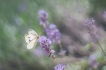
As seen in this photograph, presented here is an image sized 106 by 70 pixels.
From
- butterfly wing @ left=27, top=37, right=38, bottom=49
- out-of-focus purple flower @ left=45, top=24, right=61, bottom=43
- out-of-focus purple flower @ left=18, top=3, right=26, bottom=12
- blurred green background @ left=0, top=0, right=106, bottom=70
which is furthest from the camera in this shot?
out-of-focus purple flower @ left=18, top=3, right=26, bottom=12

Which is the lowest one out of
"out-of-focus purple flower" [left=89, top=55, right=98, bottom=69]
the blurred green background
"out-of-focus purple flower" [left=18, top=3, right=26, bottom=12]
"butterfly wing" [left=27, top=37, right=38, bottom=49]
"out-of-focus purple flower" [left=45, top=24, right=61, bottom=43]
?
"out-of-focus purple flower" [left=89, top=55, right=98, bottom=69]

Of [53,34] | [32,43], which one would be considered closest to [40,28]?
[32,43]

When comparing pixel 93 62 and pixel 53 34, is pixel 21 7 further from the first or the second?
pixel 93 62

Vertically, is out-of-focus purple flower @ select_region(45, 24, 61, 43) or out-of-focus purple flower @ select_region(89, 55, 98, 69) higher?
out-of-focus purple flower @ select_region(45, 24, 61, 43)

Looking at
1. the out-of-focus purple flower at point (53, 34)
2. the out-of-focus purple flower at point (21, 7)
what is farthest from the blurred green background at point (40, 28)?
the out-of-focus purple flower at point (53, 34)

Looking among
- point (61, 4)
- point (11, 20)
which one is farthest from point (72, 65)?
point (11, 20)

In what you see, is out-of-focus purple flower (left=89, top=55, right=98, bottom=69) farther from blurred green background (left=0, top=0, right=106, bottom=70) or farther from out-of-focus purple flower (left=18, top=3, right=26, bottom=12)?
out-of-focus purple flower (left=18, top=3, right=26, bottom=12)

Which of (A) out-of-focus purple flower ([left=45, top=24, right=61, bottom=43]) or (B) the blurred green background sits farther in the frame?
(B) the blurred green background

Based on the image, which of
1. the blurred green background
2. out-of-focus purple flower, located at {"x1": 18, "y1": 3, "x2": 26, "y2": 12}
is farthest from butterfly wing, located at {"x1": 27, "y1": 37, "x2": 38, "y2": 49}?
out-of-focus purple flower, located at {"x1": 18, "y1": 3, "x2": 26, "y2": 12}

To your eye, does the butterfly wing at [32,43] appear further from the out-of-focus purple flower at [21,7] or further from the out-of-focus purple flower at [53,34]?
the out-of-focus purple flower at [21,7]
